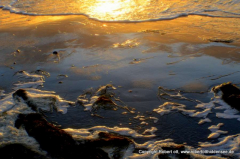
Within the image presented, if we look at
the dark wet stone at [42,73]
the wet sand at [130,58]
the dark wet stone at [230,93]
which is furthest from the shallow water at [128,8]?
the dark wet stone at [230,93]

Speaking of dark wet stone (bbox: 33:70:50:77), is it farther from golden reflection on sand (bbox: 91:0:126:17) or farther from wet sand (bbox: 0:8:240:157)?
golden reflection on sand (bbox: 91:0:126:17)

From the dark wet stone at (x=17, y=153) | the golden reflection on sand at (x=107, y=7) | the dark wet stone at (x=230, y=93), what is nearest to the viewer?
the dark wet stone at (x=17, y=153)

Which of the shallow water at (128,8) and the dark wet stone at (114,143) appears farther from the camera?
the shallow water at (128,8)

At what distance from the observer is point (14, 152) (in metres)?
2.44

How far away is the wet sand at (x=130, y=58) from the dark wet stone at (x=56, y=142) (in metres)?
0.27

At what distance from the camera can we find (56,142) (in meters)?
2.59

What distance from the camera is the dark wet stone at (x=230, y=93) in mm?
3324

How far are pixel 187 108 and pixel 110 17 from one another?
16.9 feet

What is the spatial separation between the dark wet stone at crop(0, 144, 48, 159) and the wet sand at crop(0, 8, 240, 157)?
60 centimetres

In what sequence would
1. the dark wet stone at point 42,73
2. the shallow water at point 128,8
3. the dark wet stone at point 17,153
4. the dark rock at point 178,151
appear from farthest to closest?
the shallow water at point 128,8
the dark wet stone at point 42,73
the dark rock at point 178,151
the dark wet stone at point 17,153

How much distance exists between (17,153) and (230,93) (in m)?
3.05

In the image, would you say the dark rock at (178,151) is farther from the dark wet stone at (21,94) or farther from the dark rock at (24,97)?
the dark wet stone at (21,94)

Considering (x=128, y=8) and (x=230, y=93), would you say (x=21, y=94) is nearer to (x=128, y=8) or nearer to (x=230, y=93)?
(x=230, y=93)

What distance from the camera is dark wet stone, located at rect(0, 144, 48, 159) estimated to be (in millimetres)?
2396
